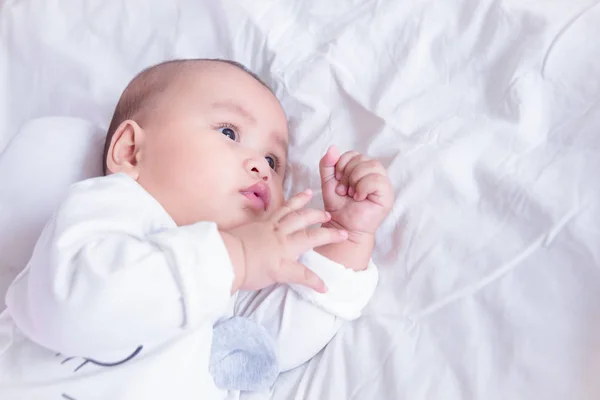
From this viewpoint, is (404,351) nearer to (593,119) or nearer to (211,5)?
(593,119)

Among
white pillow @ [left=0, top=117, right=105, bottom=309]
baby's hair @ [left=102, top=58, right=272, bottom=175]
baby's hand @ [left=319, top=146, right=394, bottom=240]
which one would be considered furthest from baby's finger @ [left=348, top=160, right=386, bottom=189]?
white pillow @ [left=0, top=117, right=105, bottom=309]

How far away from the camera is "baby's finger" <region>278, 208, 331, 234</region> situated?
0.76m

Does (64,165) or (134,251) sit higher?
(134,251)

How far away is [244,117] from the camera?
93 centimetres

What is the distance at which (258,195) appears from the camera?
2.90 feet

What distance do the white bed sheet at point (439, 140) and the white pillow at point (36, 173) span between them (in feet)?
0.13

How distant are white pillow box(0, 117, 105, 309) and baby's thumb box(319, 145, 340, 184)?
0.38m

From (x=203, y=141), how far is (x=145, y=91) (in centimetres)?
17

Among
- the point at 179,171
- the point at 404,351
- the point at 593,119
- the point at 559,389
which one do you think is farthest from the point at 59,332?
the point at 593,119

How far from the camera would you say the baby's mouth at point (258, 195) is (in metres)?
0.86

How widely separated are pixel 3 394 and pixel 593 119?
0.79 m

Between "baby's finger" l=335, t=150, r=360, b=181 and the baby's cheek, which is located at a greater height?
"baby's finger" l=335, t=150, r=360, b=181

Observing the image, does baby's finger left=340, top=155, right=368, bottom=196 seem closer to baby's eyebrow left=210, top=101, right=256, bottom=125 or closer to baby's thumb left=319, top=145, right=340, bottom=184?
baby's thumb left=319, top=145, right=340, bottom=184

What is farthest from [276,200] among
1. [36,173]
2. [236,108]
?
[36,173]
